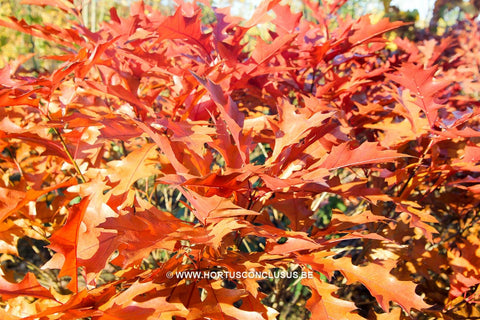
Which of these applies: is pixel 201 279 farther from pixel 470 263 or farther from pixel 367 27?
pixel 470 263

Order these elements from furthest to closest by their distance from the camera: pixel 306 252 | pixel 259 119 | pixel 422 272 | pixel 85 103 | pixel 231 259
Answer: pixel 422 272, pixel 85 103, pixel 259 119, pixel 306 252, pixel 231 259

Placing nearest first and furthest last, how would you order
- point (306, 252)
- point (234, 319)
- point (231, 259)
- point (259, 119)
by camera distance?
point (234, 319)
point (231, 259)
point (306, 252)
point (259, 119)

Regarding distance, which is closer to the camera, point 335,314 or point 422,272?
point 335,314

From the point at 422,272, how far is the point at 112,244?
124 centimetres

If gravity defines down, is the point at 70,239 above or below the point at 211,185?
below

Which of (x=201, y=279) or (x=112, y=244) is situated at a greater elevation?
(x=112, y=244)

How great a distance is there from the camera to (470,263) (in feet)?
4.31

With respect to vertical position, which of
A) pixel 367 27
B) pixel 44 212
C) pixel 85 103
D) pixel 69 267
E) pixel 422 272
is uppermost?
pixel 367 27

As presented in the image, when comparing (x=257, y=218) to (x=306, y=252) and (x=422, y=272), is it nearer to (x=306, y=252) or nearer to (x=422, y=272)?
(x=306, y=252)

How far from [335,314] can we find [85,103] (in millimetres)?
1097

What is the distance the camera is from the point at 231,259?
786 mm

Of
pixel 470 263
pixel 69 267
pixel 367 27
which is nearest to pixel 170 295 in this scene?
pixel 69 267

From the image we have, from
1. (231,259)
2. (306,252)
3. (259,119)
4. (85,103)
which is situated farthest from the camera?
(85,103)

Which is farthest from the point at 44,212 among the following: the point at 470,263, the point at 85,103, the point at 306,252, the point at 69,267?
the point at 470,263
